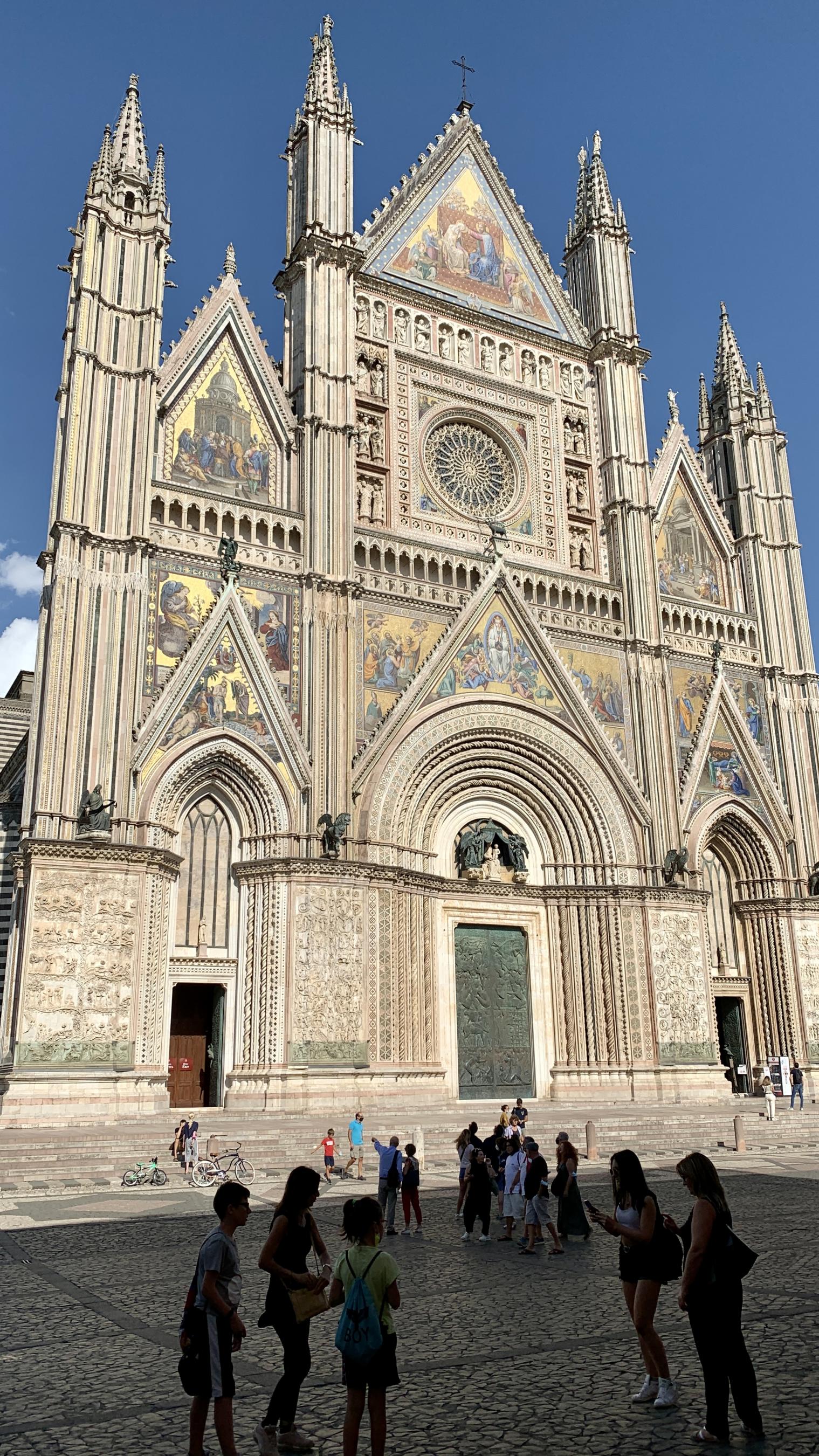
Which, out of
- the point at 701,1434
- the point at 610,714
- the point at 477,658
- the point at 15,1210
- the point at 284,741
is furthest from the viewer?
the point at 610,714

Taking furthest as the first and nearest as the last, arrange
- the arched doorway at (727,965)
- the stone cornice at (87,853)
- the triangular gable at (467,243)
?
the triangular gable at (467,243) < the arched doorway at (727,965) < the stone cornice at (87,853)

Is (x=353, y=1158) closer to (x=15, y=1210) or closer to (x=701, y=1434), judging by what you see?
(x=15, y=1210)

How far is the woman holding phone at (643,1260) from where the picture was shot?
612 centimetres

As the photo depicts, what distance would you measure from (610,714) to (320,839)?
30.3ft

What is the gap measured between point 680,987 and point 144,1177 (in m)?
14.9

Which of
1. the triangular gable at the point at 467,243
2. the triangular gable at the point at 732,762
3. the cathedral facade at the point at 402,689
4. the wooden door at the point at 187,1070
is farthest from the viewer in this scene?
the triangular gable at the point at 467,243

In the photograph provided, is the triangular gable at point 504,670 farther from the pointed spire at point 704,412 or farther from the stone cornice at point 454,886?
the pointed spire at point 704,412

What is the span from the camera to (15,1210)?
1444cm

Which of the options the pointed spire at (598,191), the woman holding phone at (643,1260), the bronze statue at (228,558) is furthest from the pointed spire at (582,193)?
the woman holding phone at (643,1260)

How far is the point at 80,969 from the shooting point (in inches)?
812

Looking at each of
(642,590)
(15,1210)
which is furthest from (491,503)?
(15,1210)

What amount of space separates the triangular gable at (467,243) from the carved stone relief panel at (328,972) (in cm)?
1648

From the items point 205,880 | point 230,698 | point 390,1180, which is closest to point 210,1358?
point 390,1180

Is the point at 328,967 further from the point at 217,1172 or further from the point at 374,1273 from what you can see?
the point at 374,1273
